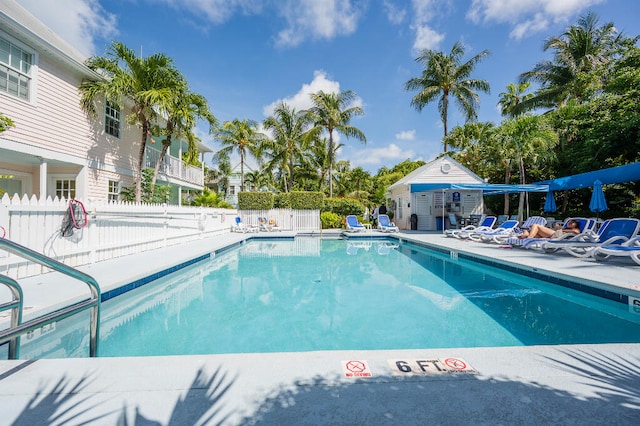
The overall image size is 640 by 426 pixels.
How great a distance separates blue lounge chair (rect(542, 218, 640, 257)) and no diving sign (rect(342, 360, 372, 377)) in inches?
302

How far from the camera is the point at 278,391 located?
2064 mm

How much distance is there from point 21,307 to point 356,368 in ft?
9.36

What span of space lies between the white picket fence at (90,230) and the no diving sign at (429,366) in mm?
6195

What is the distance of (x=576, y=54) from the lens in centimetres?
2183

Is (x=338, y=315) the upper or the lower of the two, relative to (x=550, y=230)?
lower

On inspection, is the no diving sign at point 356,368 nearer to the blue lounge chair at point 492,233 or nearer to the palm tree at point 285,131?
the blue lounge chair at point 492,233

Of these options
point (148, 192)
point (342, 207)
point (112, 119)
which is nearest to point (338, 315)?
point (148, 192)

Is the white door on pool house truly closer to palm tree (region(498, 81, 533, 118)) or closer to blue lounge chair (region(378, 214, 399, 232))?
blue lounge chair (region(378, 214, 399, 232))

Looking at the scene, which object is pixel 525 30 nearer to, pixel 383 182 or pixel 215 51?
pixel 215 51

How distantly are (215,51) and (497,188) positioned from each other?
15.7 meters

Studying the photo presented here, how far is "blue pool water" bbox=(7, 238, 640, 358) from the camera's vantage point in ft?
12.7

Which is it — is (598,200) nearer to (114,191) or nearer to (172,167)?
(114,191)

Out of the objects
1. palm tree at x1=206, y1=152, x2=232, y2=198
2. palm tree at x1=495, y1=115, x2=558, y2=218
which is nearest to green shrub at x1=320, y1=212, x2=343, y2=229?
palm tree at x1=495, y1=115, x2=558, y2=218

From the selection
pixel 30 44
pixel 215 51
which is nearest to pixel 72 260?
pixel 30 44
